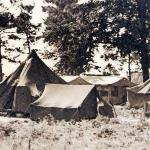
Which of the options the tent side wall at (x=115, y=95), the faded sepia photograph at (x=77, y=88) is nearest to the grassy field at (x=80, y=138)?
the faded sepia photograph at (x=77, y=88)

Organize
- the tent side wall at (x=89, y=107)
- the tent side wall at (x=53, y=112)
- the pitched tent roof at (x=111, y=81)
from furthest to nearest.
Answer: the pitched tent roof at (x=111, y=81), the tent side wall at (x=89, y=107), the tent side wall at (x=53, y=112)

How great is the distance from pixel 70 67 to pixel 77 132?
31017 mm

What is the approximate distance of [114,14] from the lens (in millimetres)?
43500

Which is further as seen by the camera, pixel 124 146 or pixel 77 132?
pixel 77 132

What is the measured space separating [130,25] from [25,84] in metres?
15.9

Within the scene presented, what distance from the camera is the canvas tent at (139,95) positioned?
37.8m

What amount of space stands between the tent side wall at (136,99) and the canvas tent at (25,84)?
9.46 m

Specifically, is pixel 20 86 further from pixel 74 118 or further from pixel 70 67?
pixel 70 67

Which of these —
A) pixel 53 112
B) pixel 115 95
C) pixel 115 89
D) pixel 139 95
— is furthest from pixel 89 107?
pixel 115 89

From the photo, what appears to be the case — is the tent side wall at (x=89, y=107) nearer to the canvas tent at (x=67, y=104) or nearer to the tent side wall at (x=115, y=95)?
the canvas tent at (x=67, y=104)

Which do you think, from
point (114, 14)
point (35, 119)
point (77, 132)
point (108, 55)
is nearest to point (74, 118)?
point (35, 119)

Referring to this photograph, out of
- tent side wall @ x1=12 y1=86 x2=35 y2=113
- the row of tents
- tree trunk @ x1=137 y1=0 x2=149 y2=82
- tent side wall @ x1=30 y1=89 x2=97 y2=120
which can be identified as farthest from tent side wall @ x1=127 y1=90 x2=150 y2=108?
tent side wall @ x1=30 y1=89 x2=97 y2=120

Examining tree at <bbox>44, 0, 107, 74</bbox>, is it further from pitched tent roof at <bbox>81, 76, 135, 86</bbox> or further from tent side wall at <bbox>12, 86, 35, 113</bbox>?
tent side wall at <bbox>12, 86, 35, 113</bbox>

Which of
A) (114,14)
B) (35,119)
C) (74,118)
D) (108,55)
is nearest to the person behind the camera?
(74,118)
